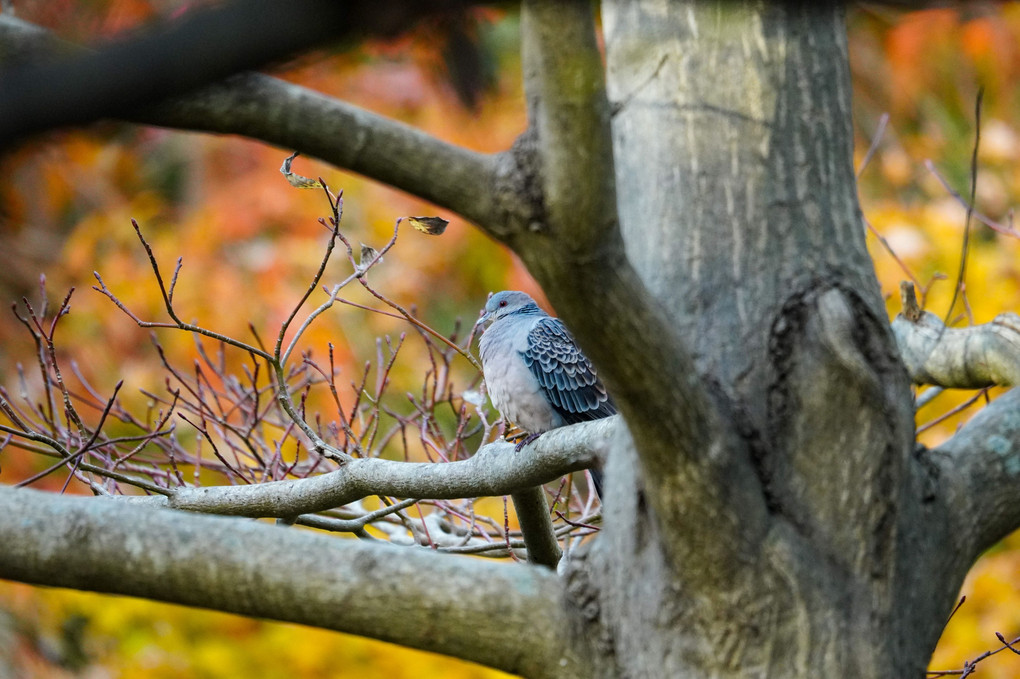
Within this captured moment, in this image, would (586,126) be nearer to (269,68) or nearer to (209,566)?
(269,68)

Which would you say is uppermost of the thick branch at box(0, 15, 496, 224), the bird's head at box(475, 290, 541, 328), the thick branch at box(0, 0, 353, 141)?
the bird's head at box(475, 290, 541, 328)

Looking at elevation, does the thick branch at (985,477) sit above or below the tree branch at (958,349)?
below

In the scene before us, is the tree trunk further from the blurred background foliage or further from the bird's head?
A: the blurred background foliage

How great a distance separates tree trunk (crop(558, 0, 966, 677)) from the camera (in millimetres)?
1424

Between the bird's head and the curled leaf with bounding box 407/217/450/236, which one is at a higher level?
the bird's head

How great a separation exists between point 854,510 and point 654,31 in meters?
0.85

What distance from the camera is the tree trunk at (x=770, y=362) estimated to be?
1424mm

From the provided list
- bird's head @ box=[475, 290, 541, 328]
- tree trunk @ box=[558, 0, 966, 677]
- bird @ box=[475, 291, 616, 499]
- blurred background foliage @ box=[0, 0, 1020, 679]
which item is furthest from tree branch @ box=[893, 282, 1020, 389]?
blurred background foliage @ box=[0, 0, 1020, 679]

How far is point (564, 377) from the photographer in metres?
3.73

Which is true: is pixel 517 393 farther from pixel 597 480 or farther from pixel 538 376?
pixel 597 480

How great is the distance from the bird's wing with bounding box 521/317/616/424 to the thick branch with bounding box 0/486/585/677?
2175mm

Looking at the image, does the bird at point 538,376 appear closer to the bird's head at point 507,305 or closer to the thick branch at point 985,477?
the bird's head at point 507,305

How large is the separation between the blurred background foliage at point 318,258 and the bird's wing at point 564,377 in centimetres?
177

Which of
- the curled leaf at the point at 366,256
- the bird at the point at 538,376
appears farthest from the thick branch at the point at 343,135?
the bird at the point at 538,376
